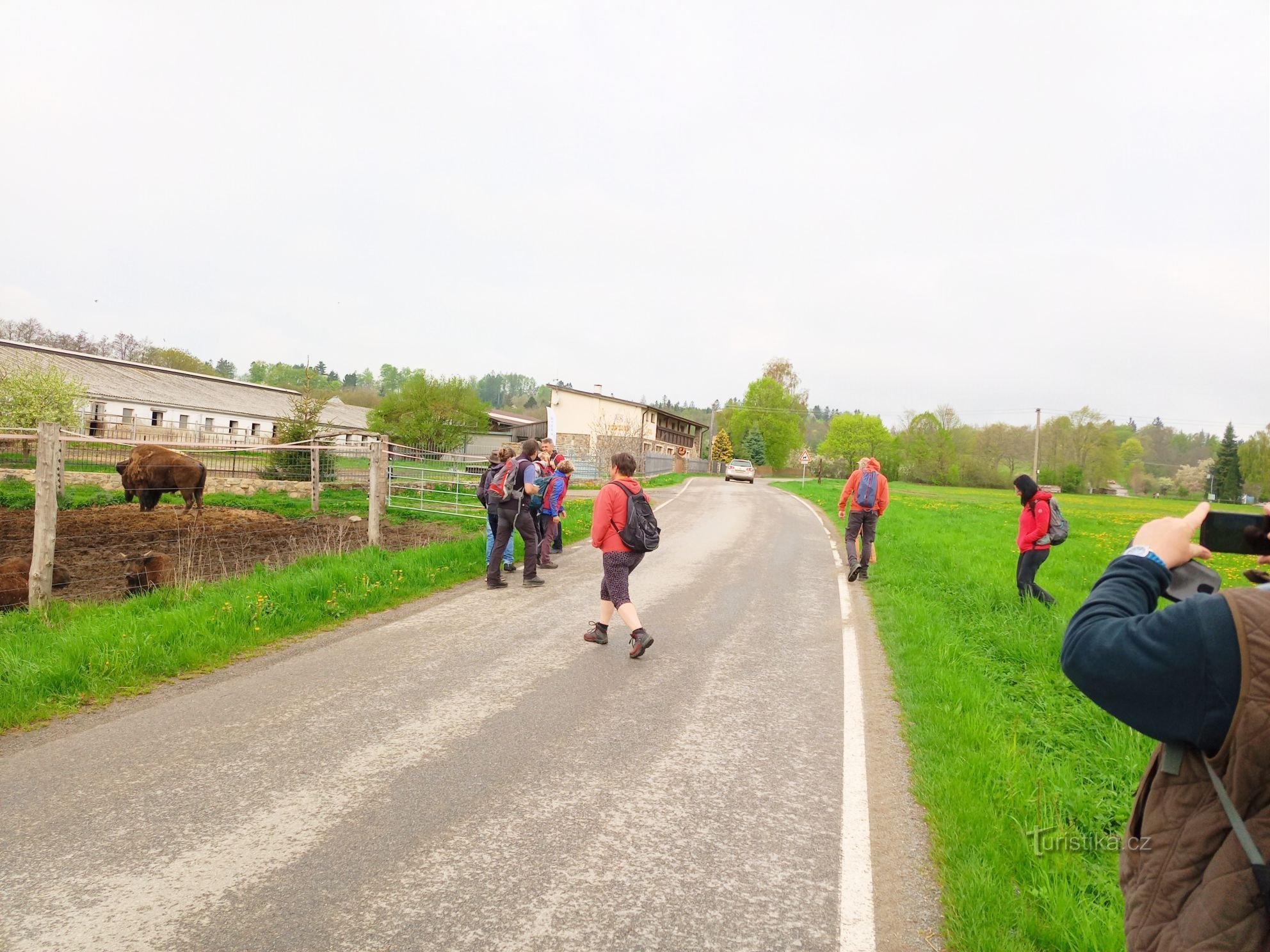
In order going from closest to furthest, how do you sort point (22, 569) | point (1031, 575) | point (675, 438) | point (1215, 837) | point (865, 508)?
point (1215, 837) → point (22, 569) → point (1031, 575) → point (865, 508) → point (675, 438)

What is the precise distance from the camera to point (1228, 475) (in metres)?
73.7

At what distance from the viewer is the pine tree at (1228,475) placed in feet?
237

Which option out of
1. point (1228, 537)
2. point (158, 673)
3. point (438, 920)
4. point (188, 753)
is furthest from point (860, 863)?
point (158, 673)

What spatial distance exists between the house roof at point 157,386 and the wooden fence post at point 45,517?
29.4 metres

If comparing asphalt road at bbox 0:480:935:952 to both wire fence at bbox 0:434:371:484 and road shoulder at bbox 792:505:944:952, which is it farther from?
wire fence at bbox 0:434:371:484

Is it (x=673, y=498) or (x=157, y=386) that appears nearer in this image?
(x=673, y=498)

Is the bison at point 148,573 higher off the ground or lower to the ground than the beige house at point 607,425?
lower

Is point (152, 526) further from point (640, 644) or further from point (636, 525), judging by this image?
point (640, 644)

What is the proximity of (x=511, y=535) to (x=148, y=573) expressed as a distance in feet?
13.8

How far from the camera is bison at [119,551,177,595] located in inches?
318

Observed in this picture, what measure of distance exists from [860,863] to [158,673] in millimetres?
5379

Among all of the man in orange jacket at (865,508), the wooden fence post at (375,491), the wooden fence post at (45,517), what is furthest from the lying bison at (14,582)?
the man in orange jacket at (865,508)

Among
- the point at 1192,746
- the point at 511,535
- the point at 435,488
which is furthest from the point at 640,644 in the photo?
the point at 435,488

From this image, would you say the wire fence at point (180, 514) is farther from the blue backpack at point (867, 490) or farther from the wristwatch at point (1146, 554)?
the wristwatch at point (1146, 554)
